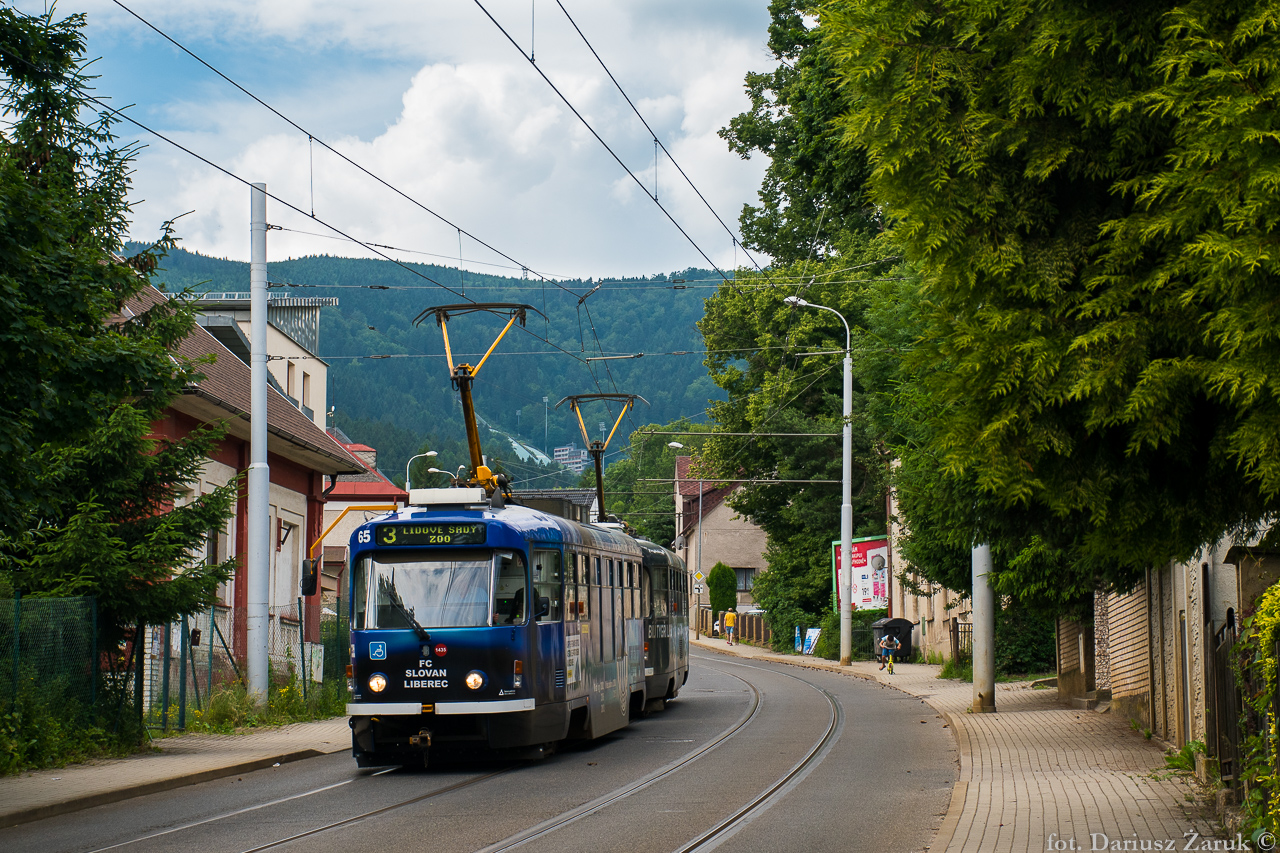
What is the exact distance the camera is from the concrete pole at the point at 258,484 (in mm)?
19281

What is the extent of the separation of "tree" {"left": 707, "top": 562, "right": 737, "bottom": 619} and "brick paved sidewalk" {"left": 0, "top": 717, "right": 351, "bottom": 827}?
51902mm

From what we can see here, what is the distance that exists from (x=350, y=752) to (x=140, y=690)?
2787 mm

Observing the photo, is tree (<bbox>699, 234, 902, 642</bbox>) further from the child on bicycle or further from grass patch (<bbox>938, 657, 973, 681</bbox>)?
grass patch (<bbox>938, 657, 973, 681</bbox>)

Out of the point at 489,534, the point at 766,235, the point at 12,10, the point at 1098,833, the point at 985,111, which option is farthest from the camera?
the point at 766,235

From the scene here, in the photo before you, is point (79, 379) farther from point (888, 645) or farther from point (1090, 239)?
Result: point (888, 645)

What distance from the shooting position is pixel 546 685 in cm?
1507

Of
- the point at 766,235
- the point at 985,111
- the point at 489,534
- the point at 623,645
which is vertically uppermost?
the point at 766,235

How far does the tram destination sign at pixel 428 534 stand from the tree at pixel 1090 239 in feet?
25.9

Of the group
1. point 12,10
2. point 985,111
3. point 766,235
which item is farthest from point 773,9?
point 985,111

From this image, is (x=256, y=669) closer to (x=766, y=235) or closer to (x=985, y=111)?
(x=985, y=111)

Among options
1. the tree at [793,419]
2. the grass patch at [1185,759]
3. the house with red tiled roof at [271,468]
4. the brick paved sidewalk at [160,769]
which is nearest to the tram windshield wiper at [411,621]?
the brick paved sidewalk at [160,769]

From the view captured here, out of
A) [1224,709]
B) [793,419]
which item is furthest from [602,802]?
[793,419]

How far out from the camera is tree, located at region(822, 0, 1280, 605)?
6.48 metres

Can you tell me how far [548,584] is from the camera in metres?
15.5
